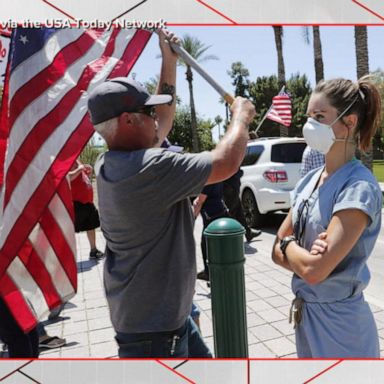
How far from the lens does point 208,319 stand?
3564 mm

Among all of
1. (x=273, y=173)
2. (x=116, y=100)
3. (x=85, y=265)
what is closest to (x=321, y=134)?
(x=116, y=100)

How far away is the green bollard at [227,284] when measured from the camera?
6.56 ft

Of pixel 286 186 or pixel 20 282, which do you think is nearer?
pixel 20 282

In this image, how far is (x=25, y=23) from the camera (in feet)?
5.99

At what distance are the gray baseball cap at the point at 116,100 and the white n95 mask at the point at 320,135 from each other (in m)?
0.56

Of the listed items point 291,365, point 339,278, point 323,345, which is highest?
point 339,278

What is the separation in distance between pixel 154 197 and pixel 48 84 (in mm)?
1138

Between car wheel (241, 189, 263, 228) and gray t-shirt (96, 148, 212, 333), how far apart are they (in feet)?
19.4

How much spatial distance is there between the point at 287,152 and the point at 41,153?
5.37 metres

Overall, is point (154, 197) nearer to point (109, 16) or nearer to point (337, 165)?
point (337, 165)

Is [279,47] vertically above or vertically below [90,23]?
above

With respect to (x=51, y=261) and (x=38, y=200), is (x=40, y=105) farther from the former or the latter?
(x=51, y=261)

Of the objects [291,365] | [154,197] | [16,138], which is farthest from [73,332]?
[154,197]

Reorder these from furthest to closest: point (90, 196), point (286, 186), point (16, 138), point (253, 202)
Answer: point (253, 202)
point (286, 186)
point (90, 196)
point (16, 138)
